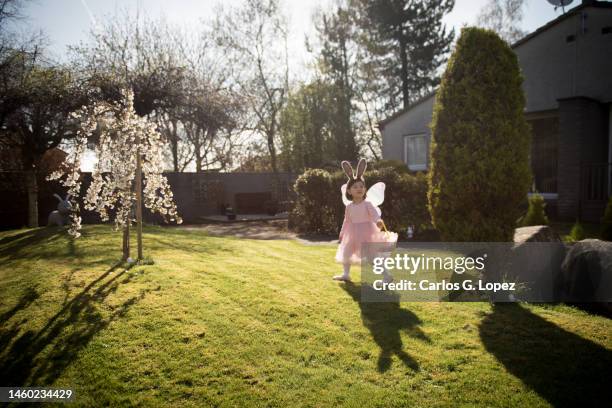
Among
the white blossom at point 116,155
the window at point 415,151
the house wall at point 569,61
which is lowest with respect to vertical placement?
the white blossom at point 116,155

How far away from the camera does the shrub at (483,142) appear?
543 cm

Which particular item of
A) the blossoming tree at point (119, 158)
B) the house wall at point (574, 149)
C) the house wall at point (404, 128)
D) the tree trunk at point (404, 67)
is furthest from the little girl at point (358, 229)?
the tree trunk at point (404, 67)

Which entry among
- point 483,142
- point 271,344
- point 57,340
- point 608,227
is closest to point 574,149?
point 608,227

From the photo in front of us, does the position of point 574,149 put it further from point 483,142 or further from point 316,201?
point 483,142

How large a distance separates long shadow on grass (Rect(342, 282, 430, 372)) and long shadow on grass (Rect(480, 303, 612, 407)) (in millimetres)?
840

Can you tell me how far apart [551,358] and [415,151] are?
1463 cm

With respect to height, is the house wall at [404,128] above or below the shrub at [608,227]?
above

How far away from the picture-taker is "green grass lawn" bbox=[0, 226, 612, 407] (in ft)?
11.1

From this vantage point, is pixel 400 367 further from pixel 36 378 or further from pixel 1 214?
pixel 1 214

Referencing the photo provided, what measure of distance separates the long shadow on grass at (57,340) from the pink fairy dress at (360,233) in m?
3.28

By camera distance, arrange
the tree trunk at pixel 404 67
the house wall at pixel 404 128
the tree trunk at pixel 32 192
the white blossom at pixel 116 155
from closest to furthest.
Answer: the white blossom at pixel 116 155
the tree trunk at pixel 32 192
the house wall at pixel 404 128
the tree trunk at pixel 404 67

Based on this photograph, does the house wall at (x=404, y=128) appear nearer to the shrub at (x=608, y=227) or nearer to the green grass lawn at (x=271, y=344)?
the shrub at (x=608, y=227)

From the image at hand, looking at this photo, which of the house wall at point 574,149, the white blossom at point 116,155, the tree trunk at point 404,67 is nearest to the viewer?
the white blossom at point 116,155

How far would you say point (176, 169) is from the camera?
29.2 meters
